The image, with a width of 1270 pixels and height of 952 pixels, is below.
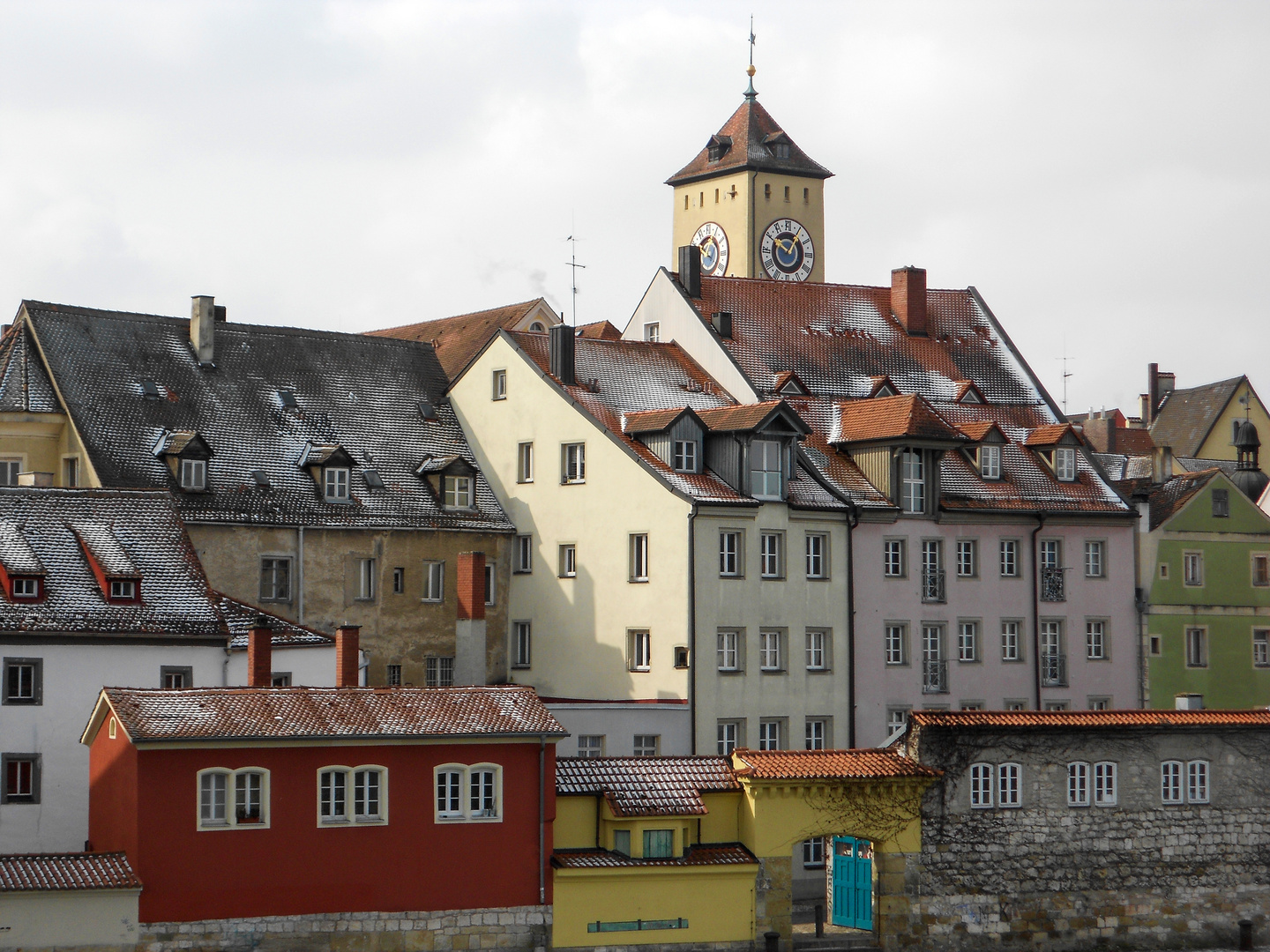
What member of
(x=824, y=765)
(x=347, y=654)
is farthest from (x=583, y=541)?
(x=824, y=765)

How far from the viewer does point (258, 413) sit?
2810 inches

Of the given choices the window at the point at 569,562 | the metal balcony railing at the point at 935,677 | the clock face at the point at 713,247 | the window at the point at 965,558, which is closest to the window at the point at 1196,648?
the window at the point at 965,558

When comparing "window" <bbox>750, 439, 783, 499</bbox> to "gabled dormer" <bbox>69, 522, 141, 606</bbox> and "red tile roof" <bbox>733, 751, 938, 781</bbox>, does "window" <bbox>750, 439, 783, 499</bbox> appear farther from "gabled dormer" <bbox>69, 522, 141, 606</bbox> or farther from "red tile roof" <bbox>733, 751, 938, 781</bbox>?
"gabled dormer" <bbox>69, 522, 141, 606</bbox>

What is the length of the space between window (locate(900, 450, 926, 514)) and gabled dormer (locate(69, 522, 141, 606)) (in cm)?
2501

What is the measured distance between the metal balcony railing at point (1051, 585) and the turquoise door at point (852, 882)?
65.1ft

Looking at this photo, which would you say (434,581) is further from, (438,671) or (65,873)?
(65,873)

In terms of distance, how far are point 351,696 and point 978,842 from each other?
15308 millimetres

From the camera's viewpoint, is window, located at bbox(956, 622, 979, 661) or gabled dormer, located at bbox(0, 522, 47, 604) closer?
gabled dormer, located at bbox(0, 522, 47, 604)

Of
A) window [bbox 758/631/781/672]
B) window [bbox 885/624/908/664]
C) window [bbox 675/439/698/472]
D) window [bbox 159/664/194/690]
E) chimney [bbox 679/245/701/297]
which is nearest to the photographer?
window [bbox 159/664/194/690]

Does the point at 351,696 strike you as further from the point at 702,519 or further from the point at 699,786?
the point at 702,519

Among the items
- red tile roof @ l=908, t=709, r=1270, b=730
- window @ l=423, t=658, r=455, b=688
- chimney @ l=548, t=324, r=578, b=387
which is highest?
chimney @ l=548, t=324, r=578, b=387

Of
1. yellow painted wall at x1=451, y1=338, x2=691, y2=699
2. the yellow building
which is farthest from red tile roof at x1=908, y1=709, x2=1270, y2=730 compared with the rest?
yellow painted wall at x1=451, y1=338, x2=691, y2=699

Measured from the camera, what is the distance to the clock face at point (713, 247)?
369ft

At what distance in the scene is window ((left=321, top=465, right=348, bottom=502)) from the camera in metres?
69.1
